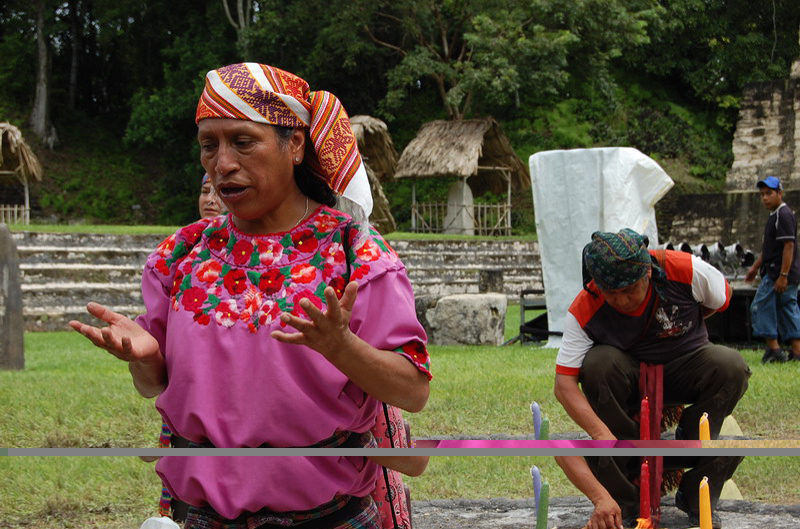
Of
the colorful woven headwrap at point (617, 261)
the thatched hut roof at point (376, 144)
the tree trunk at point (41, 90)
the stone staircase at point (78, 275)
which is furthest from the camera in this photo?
the tree trunk at point (41, 90)

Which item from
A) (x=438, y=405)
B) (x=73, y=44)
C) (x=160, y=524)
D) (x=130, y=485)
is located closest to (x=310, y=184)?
(x=160, y=524)

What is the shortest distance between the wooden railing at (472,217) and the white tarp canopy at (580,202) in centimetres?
1409

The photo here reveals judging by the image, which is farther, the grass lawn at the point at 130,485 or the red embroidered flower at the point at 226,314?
the grass lawn at the point at 130,485

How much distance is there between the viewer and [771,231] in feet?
26.6

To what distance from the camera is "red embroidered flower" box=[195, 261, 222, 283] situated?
6.22ft

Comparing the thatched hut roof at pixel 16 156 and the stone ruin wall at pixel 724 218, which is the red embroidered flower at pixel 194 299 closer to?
the stone ruin wall at pixel 724 218

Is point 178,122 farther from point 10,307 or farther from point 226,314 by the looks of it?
point 226,314

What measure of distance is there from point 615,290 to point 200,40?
86.9 feet

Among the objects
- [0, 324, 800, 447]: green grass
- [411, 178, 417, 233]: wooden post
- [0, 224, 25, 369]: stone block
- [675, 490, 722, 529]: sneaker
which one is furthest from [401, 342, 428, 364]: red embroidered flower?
[411, 178, 417, 233]: wooden post

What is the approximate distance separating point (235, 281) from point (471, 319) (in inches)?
333

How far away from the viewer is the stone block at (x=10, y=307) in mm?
7855

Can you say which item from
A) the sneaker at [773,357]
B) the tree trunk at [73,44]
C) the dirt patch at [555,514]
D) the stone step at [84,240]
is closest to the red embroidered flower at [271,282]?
the dirt patch at [555,514]

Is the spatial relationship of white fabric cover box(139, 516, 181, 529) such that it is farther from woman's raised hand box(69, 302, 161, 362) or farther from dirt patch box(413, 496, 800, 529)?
dirt patch box(413, 496, 800, 529)

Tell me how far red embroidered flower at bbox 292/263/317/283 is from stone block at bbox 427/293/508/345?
8.36 metres
